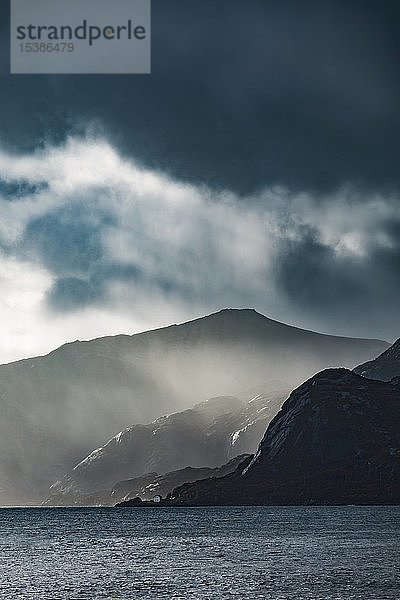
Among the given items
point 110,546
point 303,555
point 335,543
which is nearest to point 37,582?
point 303,555

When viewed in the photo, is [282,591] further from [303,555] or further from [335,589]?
[303,555]

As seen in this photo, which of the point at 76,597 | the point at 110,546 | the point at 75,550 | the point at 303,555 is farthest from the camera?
the point at 110,546

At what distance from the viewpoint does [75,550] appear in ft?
589

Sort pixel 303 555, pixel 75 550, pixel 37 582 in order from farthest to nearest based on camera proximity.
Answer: pixel 75 550 → pixel 303 555 → pixel 37 582

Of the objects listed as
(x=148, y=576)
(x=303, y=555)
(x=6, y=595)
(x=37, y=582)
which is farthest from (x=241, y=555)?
(x=6, y=595)

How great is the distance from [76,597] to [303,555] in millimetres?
67417

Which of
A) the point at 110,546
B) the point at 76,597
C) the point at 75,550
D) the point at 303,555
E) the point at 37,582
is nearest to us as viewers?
the point at 76,597

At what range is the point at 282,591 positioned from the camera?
10431 cm

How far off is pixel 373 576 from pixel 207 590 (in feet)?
92.4

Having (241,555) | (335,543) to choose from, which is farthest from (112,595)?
(335,543)

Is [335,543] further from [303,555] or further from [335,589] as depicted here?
[335,589]

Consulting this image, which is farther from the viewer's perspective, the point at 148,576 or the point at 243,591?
the point at 148,576

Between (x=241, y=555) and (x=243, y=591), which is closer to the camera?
(x=243, y=591)

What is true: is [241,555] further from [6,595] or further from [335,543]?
[6,595]
